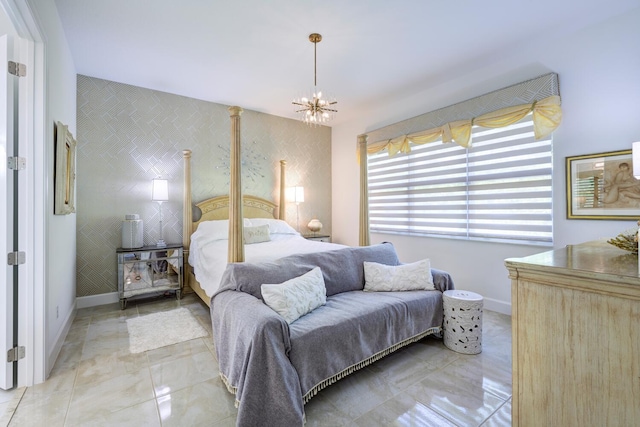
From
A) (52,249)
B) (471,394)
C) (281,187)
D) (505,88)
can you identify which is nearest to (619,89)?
(505,88)

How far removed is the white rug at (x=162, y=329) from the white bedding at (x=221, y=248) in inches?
14.8

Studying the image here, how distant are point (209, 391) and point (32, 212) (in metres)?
1.66

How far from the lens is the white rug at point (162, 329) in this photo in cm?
259

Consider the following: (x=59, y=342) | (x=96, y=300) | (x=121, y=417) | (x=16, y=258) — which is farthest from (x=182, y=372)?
(x=96, y=300)

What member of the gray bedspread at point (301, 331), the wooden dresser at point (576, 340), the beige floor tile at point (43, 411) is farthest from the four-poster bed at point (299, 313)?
the wooden dresser at point (576, 340)

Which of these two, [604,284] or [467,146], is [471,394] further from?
[467,146]

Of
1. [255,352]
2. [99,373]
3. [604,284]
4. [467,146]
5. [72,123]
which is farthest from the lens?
[467,146]

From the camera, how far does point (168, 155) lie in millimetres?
4023

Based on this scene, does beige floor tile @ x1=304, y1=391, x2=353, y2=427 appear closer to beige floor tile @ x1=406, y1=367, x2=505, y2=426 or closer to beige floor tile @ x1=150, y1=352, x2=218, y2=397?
beige floor tile @ x1=406, y1=367, x2=505, y2=426

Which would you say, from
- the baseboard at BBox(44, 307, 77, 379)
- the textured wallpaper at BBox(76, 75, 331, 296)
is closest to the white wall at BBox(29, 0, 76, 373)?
the baseboard at BBox(44, 307, 77, 379)

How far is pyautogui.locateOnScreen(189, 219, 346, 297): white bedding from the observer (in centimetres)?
285

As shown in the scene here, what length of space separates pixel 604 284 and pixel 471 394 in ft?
4.30

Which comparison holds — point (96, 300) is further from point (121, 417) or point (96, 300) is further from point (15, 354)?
point (121, 417)

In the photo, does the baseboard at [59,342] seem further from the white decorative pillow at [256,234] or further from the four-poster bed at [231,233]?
the white decorative pillow at [256,234]
